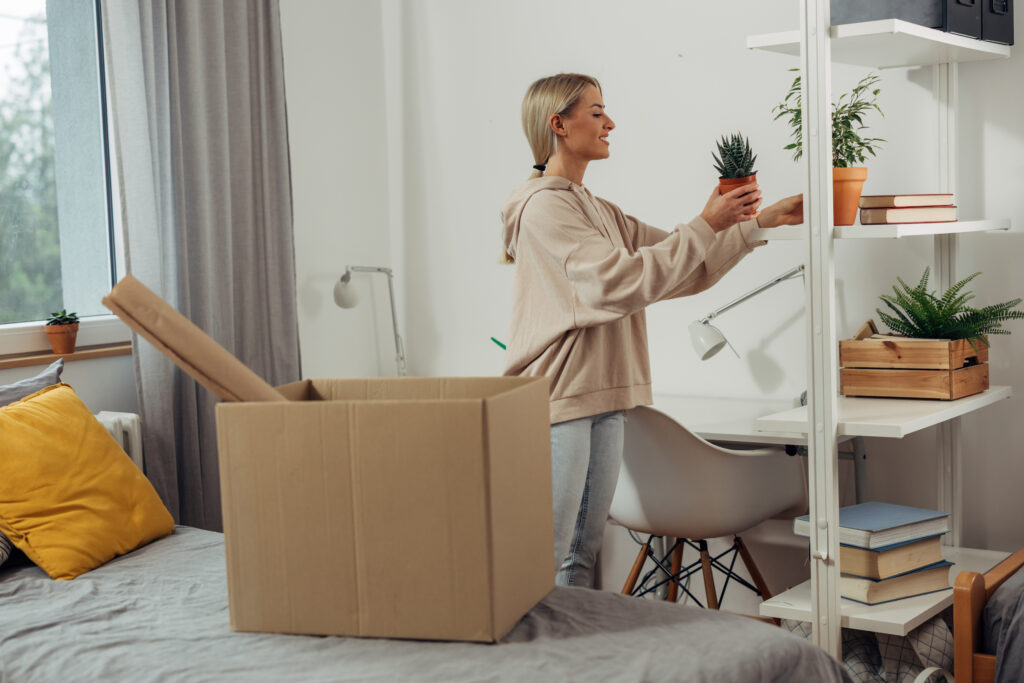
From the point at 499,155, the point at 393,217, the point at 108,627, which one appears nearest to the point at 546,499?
the point at 108,627

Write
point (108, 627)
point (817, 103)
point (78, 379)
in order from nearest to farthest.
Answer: point (108, 627)
point (817, 103)
point (78, 379)

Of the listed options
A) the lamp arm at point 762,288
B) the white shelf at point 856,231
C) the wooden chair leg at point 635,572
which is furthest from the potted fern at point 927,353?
the wooden chair leg at point 635,572

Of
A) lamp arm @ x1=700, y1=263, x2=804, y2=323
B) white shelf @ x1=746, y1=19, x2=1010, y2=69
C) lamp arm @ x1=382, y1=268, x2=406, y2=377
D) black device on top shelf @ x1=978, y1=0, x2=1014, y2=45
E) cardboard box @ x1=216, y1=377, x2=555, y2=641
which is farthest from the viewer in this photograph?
lamp arm @ x1=382, y1=268, x2=406, y2=377

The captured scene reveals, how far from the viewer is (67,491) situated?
6.14 feet

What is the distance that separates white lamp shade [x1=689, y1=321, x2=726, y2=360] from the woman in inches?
19.7

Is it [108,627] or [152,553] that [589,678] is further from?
[152,553]

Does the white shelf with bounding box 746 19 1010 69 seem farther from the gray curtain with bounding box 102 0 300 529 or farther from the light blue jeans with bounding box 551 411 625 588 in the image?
the gray curtain with bounding box 102 0 300 529

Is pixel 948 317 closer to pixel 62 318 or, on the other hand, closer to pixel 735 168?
pixel 735 168

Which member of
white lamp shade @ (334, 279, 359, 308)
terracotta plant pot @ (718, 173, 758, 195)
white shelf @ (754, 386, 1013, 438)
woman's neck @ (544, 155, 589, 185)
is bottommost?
white shelf @ (754, 386, 1013, 438)

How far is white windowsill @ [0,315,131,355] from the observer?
243cm

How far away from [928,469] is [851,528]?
2.24 feet

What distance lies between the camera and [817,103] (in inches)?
72.3

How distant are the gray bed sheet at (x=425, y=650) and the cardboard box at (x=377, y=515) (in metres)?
0.03

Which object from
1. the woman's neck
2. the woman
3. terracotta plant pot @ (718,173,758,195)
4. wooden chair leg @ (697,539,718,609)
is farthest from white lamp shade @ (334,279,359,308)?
terracotta plant pot @ (718,173,758,195)
